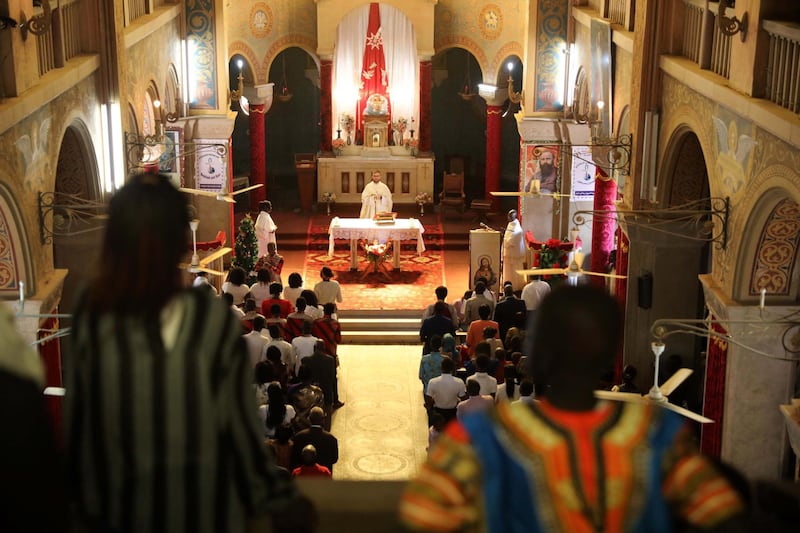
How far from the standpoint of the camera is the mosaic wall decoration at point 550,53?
19.9 meters

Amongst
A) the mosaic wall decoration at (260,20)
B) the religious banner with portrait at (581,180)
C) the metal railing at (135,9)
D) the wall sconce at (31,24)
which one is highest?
the mosaic wall decoration at (260,20)

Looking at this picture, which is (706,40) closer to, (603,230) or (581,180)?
(603,230)

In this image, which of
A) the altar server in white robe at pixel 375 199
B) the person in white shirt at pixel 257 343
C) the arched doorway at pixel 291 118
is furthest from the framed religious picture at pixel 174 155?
the person in white shirt at pixel 257 343

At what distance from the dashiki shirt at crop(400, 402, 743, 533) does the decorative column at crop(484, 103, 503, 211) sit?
820 inches

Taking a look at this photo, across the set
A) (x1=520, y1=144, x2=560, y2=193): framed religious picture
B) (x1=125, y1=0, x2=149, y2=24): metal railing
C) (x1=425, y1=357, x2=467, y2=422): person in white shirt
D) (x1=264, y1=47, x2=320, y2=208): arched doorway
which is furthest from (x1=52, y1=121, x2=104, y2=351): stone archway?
(x1=264, y1=47, x2=320, y2=208): arched doorway

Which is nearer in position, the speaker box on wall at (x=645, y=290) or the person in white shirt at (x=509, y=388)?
the person in white shirt at (x=509, y=388)

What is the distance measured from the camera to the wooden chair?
77.5 feet

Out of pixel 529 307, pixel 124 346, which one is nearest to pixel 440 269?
pixel 529 307

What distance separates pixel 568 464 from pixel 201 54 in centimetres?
1776

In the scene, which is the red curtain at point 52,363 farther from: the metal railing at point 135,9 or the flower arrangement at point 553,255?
the flower arrangement at point 553,255

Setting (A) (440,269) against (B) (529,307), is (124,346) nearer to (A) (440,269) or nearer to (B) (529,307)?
(B) (529,307)

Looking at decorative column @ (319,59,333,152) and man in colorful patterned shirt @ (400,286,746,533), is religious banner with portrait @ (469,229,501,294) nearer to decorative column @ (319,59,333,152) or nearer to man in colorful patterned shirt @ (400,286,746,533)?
decorative column @ (319,59,333,152)

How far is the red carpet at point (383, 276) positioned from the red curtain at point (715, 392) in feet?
24.0

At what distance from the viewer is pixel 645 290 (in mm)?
13430
